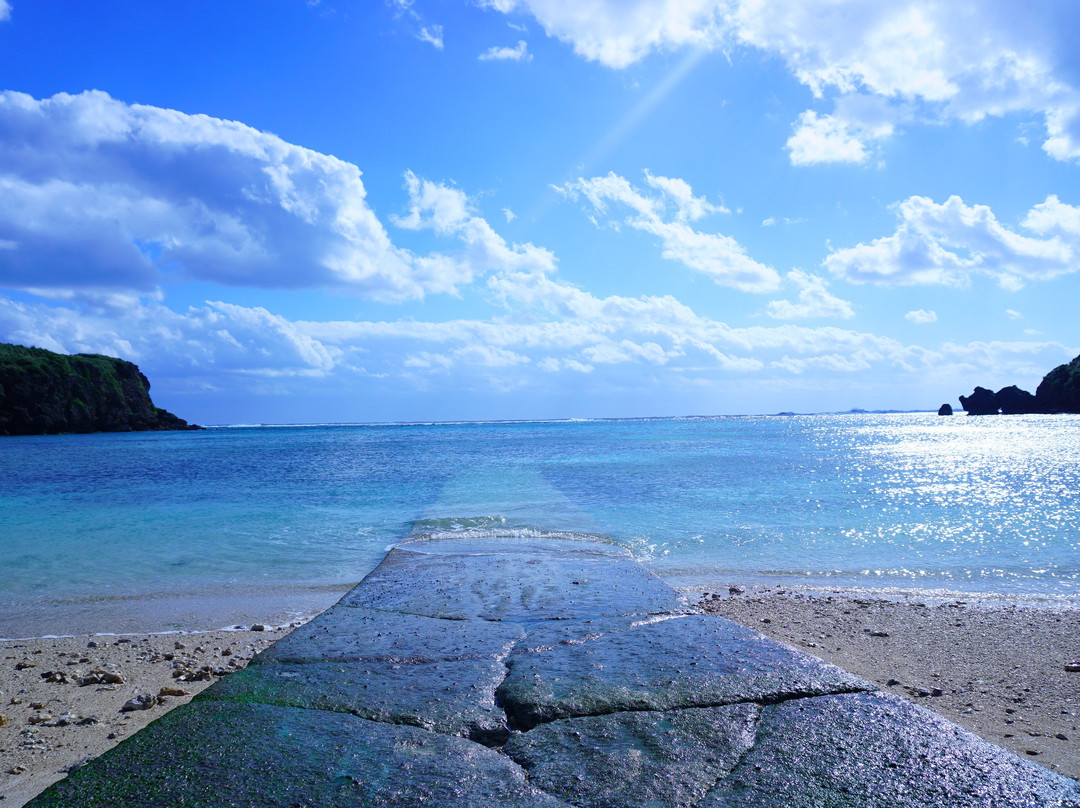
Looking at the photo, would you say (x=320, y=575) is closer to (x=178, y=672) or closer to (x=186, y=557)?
(x=186, y=557)

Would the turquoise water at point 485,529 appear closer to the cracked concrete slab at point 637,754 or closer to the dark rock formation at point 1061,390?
the cracked concrete slab at point 637,754

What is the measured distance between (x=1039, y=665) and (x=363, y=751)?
18.5 feet

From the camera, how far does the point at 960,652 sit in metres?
5.62

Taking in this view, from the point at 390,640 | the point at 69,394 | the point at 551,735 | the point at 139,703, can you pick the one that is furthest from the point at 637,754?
the point at 69,394

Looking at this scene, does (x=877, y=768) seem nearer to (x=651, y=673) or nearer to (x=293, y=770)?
(x=651, y=673)

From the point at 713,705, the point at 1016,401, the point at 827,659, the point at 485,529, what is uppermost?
the point at 1016,401

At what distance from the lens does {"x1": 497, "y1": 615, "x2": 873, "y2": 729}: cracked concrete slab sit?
322 centimetres

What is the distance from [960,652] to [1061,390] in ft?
406

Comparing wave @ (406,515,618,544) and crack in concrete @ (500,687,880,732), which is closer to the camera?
crack in concrete @ (500,687,880,732)

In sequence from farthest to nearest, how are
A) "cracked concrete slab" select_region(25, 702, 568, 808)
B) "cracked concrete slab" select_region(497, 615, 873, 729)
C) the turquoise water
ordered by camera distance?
the turquoise water → "cracked concrete slab" select_region(497, 615, 873, 729) → "cracked concrete slab" select_region(25, 702, 568, 808)

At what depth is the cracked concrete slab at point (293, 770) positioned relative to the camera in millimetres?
2297

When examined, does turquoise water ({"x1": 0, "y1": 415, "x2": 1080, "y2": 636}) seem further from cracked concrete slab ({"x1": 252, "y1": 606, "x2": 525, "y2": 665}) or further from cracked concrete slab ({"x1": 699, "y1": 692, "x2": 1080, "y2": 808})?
cracked concrete slab ({"x1": 699, "y1": 692, "x2": 1080, "y2": 808})

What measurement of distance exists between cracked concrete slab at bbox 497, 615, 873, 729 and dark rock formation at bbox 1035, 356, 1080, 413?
396ft

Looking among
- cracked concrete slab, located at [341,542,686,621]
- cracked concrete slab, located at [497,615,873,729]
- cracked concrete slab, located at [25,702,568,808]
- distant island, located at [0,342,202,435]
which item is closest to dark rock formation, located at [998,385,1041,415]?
cracked concrete slab, located at [341,542,686,621]
